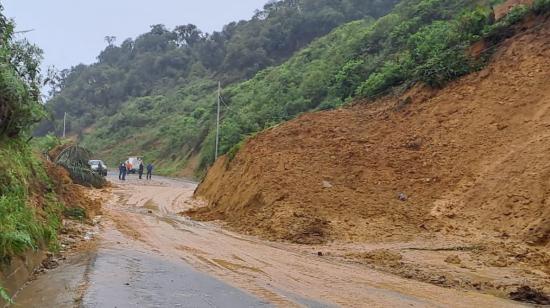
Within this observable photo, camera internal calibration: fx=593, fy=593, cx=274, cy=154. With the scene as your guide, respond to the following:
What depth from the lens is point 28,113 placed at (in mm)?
12836

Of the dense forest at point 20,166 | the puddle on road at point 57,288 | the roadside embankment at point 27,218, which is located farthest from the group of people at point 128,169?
the puddle on road at point 57,288

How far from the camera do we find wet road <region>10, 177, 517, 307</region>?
755 centimetres

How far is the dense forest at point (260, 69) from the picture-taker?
23.9 m

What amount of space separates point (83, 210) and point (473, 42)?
49.1 ft

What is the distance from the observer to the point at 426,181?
1711 cm

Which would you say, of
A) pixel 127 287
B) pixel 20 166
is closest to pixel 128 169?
pixel 20 166

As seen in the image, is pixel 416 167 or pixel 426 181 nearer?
pixel 426 181

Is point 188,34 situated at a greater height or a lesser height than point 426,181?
greater

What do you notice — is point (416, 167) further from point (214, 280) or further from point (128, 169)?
point (128, 169)

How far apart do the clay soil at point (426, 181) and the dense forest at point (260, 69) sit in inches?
80.2

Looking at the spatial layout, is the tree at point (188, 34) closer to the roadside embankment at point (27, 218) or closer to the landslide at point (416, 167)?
the landslide at point (416, 167)

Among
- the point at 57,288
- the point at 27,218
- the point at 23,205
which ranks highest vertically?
the point at 23,205

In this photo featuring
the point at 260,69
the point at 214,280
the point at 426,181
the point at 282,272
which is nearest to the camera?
the point at 214,280

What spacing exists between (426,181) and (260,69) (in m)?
71.1
